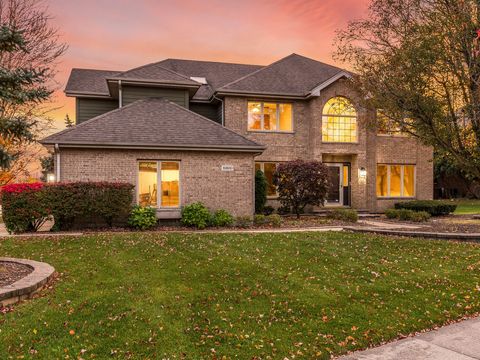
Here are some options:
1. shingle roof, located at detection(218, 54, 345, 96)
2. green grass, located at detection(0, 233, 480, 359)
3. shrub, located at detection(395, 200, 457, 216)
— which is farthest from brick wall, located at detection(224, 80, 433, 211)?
green grass, located at detection(0, 233, 480, 359)

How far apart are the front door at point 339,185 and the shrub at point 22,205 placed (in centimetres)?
1496

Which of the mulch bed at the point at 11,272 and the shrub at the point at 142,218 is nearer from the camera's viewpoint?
the mulch bed at the point at 11,272

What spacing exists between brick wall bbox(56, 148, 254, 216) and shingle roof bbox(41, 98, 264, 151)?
457mm

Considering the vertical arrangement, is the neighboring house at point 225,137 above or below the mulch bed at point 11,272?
above

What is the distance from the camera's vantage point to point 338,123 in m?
21.8

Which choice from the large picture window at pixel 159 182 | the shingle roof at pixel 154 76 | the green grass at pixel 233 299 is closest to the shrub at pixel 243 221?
the large picture window at pixel 159 182

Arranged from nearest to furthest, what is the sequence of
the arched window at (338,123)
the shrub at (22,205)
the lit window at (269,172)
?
1. the shrub at (22,205)
2. the lit window at (269,172)
3. the arched window at (338,123)

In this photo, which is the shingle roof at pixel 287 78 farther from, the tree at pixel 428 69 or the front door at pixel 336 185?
the tree at pixel 428 69

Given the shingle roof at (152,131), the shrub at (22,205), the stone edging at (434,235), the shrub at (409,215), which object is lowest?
the stone edging at (434,235)

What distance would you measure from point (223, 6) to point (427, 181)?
1536 centimetres

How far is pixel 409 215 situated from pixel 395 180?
588cm

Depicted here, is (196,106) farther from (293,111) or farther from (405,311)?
(405,311)

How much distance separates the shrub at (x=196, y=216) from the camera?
15.1 meters

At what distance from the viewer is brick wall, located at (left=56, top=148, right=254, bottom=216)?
15.0 m
